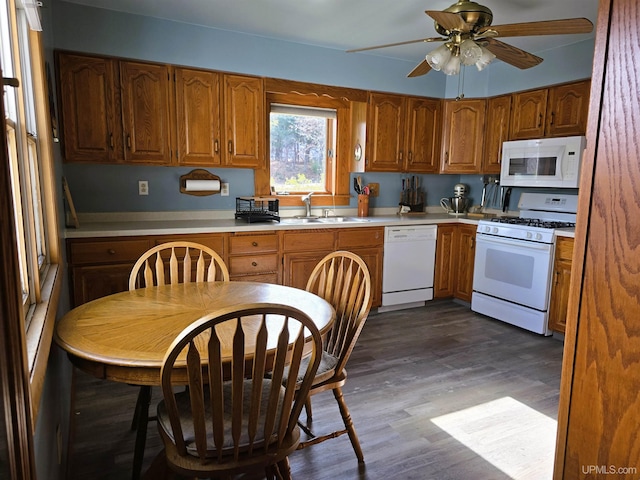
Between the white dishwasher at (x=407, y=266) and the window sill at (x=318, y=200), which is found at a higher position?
the window sill at (x=318, y=200)

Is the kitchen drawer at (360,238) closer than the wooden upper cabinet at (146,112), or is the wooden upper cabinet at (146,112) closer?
the wooden upper cabinet at (146,112)

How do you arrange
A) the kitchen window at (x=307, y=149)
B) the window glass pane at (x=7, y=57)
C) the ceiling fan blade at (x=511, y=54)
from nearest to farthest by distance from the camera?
the window glass pane at (x=7, y=57) < the ceiling fan blade at (x=511, y=54) < the kitchen window at (x=307, y=149)

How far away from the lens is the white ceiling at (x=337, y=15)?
282 centimetres

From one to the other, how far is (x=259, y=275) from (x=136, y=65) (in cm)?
185

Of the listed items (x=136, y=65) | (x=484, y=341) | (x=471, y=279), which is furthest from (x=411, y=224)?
(x=136, y=65)

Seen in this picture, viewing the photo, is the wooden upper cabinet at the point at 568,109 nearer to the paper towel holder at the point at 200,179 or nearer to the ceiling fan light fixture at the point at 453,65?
the ceiling fan light fixture at the point at 453,65

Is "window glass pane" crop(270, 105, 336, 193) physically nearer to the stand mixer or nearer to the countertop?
the countertop

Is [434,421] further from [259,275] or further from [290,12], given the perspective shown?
[290,12]

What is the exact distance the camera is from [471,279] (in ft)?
13.6

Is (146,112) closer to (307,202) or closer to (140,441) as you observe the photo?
(307,202)

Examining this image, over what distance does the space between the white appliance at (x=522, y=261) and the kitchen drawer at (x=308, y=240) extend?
58.0 inches

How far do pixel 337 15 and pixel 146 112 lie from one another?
5.26 ft

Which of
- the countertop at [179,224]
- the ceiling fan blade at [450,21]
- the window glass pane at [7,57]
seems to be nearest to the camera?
the window glass pane at [7,57]

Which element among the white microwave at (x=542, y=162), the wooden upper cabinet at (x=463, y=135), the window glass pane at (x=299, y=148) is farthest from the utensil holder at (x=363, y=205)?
the white microwave at (x=542, y=162)
